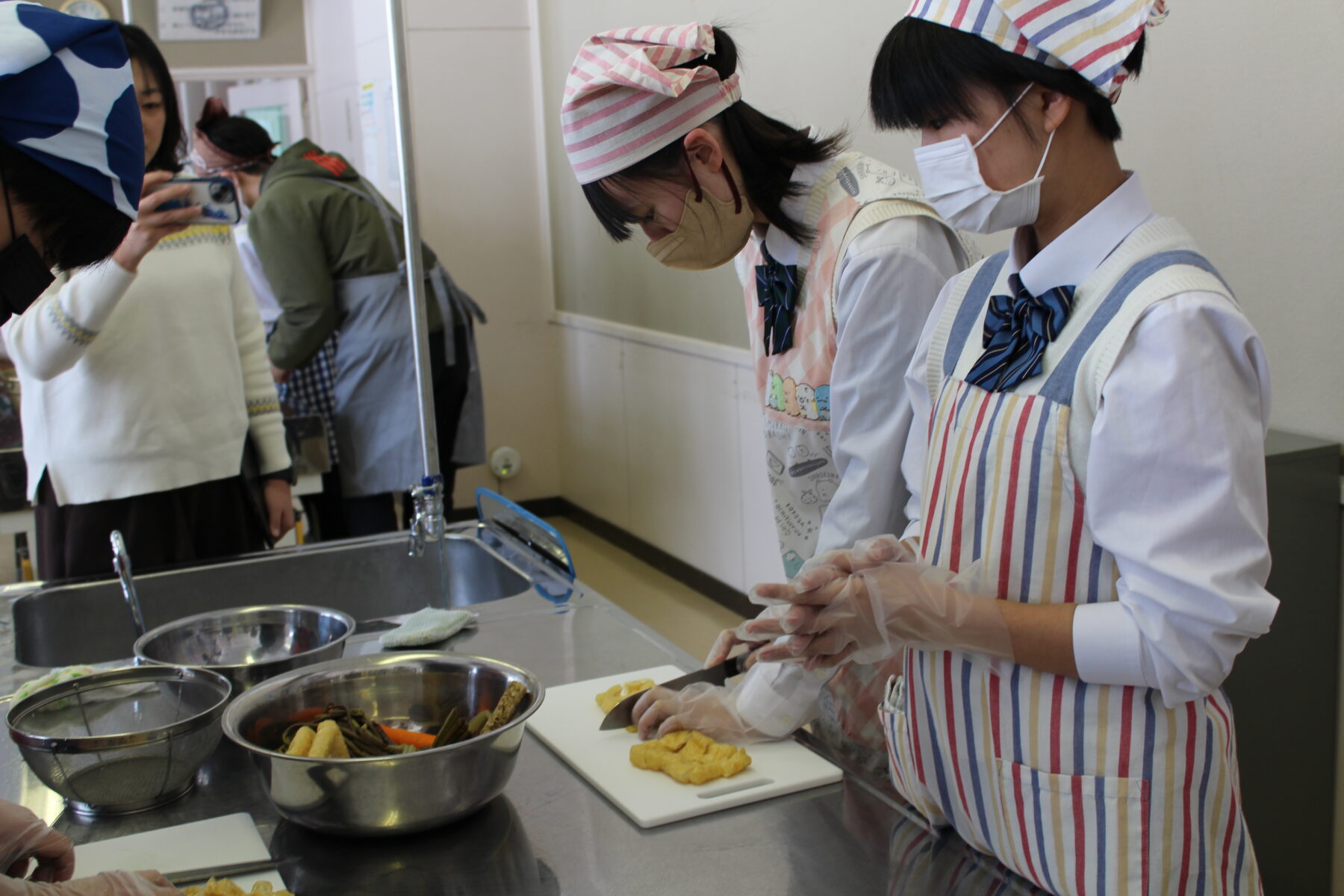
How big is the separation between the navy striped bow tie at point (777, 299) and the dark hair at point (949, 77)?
0.44m

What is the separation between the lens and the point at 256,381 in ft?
6.90

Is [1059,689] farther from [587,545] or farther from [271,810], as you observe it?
[587,545]

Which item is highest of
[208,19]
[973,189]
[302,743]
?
[208,19]

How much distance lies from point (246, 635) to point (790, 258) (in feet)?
2.78

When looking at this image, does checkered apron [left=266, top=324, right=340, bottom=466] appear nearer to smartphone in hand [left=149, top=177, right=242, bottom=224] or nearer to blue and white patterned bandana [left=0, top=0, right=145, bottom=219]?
smartphone in hand [left=149, top=177, right=242, bottom=224]

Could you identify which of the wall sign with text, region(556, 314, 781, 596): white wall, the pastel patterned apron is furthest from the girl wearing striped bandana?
the wall sign with text

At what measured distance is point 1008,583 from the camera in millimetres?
950

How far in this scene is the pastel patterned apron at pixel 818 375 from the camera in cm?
128

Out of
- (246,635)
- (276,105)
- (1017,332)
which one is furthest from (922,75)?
(276,105)

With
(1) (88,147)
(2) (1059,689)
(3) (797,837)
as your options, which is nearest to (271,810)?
(3) (797,837)

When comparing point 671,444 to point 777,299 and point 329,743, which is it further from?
point 329,743

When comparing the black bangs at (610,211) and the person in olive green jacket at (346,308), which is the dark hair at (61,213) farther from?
the person in olive green jacket at (346,308)

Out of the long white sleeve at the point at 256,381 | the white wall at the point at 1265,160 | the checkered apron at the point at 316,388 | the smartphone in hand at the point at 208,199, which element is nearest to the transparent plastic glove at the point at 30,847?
the smartphone in hand at the point at 208,199

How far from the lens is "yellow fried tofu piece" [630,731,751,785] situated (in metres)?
1.10
